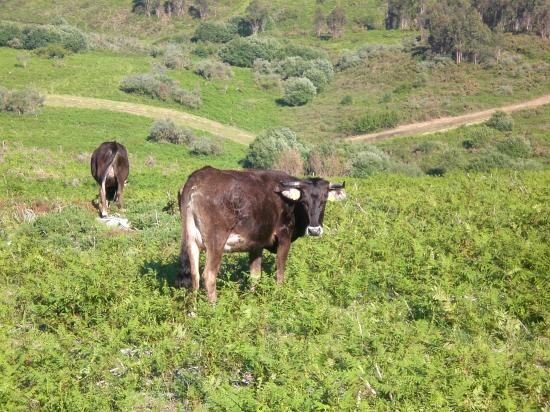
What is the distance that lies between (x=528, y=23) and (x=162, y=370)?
325 feet

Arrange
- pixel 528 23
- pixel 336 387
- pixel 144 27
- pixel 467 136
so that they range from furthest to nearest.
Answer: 1. pixel 144 27
2. pixel 528 23
3. pixel 467 136
4. pixel 336 387

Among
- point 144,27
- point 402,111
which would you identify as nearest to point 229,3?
point 144,27

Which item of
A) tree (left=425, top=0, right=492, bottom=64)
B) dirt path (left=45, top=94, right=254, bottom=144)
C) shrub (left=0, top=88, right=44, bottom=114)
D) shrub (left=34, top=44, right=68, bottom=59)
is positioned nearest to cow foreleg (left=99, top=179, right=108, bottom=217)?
shrub (left=0, top=88, right=44, bottom=114)

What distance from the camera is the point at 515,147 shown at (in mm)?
50188

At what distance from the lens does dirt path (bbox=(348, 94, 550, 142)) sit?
2483 inches

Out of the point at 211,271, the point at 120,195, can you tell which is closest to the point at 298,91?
the point at 120,195

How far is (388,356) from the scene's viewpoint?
21.9ft

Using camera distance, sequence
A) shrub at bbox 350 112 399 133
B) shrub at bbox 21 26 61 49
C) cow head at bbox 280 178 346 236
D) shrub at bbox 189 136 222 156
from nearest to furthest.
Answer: cow head at bbox 280 178 346 236 < shrub at bbox 189 136 222 156 < shrub at bbox 350 112 399 133 < shrub at bbox 21 26 61 49

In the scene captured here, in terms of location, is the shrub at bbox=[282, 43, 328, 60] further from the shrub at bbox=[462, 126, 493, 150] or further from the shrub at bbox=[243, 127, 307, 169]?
the shrub at bbox=[243, 127, 307, 169]

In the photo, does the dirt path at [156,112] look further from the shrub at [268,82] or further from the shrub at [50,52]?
the shrub at [268,82]

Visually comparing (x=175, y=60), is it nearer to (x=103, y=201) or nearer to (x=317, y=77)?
(x=317, y=77)

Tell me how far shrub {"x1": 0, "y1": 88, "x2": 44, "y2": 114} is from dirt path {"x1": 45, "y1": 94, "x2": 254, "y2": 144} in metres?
3.67

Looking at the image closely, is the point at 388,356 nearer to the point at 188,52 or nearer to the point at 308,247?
the point at 308,247

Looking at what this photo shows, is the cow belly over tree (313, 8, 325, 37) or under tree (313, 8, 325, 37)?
over
